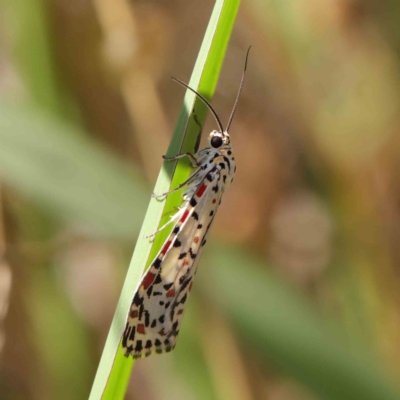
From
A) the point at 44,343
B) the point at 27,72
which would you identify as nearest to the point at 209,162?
the point at 27,72

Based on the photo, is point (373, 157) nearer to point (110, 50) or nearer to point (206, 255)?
point (206, 255)

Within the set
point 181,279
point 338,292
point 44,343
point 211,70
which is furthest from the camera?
point 338,292

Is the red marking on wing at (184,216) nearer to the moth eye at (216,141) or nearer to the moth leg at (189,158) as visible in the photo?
the moth leg at (189,158)

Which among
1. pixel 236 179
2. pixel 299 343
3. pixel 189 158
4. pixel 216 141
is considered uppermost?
pixel 236 179

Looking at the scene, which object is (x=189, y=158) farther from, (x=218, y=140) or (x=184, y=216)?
(x=218, y=140)

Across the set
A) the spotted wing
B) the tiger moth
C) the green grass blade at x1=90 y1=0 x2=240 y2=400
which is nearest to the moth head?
the tiger moth

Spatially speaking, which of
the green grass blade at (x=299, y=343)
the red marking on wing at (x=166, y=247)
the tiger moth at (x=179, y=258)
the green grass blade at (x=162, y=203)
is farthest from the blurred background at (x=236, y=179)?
the green grass blade at (x=162, y=203)

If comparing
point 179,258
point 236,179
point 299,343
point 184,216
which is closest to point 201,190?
point 184,216
